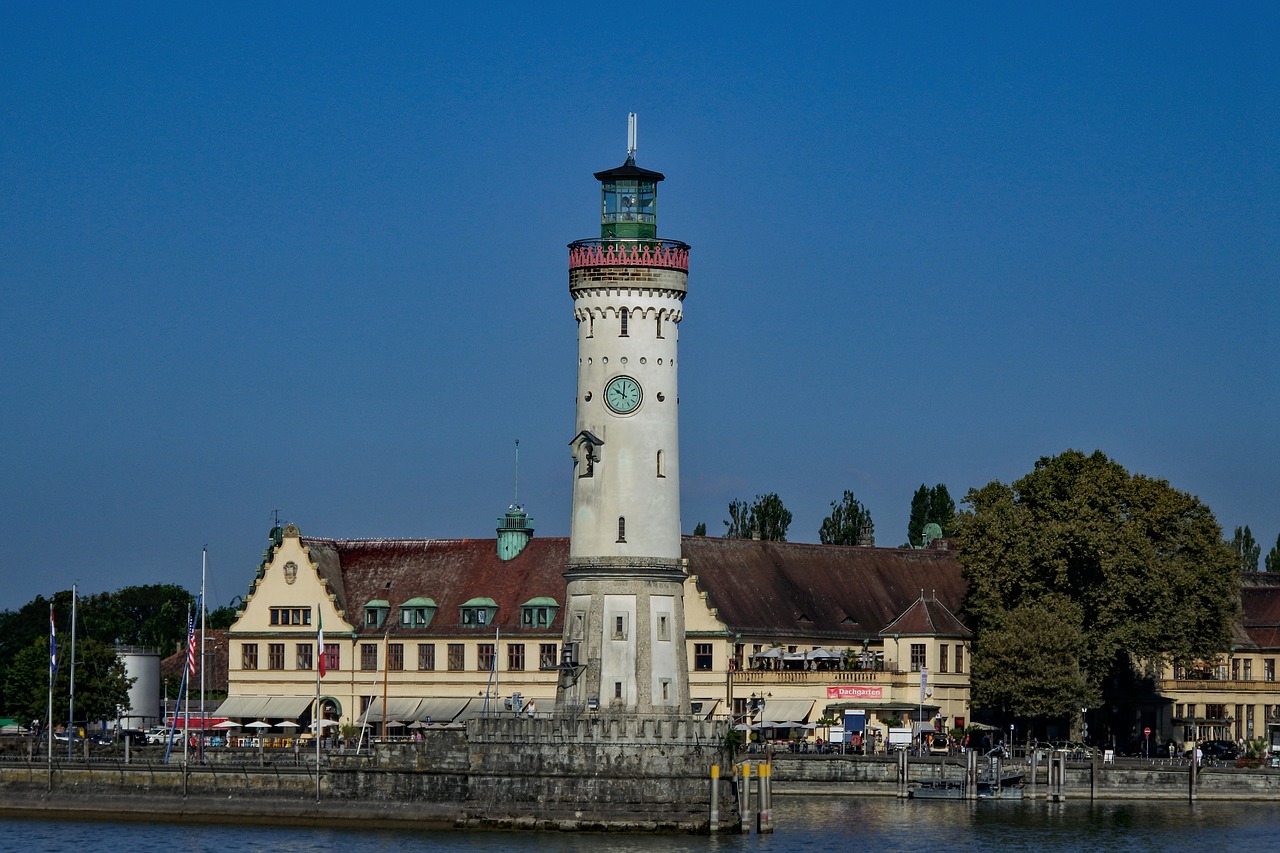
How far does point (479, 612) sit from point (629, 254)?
109 ft

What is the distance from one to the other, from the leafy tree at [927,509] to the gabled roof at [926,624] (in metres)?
37.1

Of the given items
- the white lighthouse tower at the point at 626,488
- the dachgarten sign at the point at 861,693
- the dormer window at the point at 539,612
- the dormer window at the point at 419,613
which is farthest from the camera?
the dormer window at the point at 419,613

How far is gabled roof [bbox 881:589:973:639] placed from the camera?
11744 centimetres

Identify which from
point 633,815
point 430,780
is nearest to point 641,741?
point 633,815

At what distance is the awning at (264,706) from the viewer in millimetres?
122438

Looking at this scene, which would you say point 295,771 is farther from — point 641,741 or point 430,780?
point 641,741

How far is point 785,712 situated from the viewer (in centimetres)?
11612

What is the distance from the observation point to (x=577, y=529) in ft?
308

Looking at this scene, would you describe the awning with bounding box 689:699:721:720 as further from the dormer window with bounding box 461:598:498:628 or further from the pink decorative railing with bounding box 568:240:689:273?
the pink decorative railing with bounding box 568:240:689:273

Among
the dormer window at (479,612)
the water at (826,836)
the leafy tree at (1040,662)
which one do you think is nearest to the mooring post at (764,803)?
the water at (826,836)

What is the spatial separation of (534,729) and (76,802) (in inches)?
754

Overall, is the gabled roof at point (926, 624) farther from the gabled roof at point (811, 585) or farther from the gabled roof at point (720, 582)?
the gabled roof at point (811, 585)

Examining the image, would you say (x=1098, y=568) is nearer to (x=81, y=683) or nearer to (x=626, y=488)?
(x=626, y=488)

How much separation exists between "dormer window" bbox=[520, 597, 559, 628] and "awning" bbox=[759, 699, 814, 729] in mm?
11417
